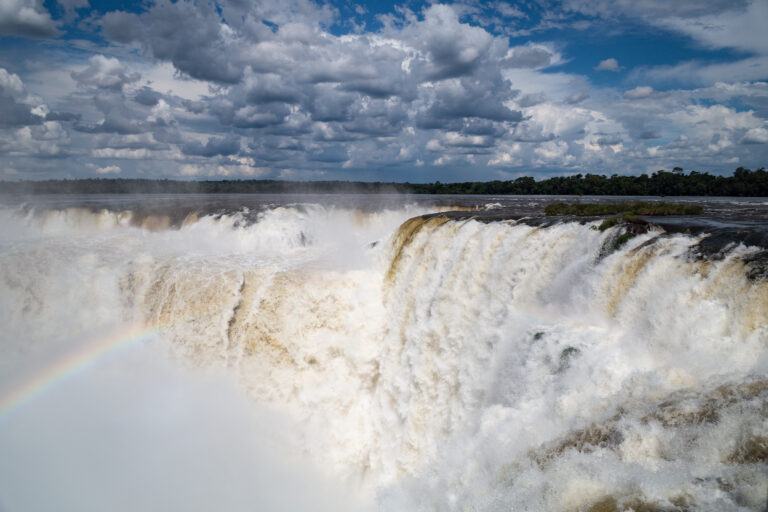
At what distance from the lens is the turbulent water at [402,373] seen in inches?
191

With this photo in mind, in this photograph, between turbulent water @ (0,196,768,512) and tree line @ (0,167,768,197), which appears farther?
tree line @ (0,167,768,197)

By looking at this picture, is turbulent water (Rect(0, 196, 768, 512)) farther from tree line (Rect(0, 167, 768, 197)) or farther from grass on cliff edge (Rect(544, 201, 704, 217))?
tree line (Rect(0, 167, 768, 197))

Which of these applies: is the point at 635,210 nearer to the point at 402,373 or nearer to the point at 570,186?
the point at 402,373

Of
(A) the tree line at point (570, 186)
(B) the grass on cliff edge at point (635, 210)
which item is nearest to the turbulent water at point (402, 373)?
(B) the grass on cliff edge at point (635, 210)

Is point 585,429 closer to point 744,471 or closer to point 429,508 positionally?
point 744,471

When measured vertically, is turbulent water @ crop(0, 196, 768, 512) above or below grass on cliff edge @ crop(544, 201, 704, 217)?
below

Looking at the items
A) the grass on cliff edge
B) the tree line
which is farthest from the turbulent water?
the tree line

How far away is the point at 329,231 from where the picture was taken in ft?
85.1

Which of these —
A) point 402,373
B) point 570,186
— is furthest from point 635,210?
point 570,186

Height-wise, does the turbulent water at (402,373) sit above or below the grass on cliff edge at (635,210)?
below

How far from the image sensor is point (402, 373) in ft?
39.5

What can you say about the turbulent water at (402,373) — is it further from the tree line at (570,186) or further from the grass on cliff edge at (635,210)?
the tree line at (570,186)

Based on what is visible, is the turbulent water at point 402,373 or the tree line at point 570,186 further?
the tree line at point 570,186

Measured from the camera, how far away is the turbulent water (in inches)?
191
